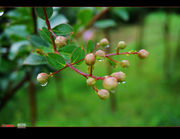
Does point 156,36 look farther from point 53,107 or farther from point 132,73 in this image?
point 53,107

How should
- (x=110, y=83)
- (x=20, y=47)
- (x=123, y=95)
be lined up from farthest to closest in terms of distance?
(x=123, y=95) < (x=20, y=47) < (x=110, y=83)

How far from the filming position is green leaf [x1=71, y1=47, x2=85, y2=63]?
236 millimetres

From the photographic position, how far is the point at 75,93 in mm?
1577

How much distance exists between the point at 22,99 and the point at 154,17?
1395mm

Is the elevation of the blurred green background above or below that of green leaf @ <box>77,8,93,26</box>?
below

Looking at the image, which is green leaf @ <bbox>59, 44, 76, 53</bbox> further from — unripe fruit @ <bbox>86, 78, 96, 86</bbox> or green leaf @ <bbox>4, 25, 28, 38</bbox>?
green leaf @ <bbox>4, 25, 28, 38</bbox>

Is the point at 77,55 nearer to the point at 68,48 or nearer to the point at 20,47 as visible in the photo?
the point at 68,48

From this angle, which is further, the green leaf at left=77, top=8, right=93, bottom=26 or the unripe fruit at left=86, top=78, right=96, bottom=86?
the green leaf at left=77, top=8, right=93, bottom=26

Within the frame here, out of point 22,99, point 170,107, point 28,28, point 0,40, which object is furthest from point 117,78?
point 22,99

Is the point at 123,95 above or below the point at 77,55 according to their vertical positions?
below

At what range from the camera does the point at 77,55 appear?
0.24m

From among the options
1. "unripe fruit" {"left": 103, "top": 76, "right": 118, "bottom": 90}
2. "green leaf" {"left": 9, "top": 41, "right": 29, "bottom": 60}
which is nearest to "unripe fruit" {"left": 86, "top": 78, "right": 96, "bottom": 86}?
"unripe fruit" {"left": 103, "top": 76, "right": 118, "bottom": 90}

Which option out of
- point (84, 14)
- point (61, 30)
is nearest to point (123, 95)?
point (84, 14)

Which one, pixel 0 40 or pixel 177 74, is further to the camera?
pixel 177 74
